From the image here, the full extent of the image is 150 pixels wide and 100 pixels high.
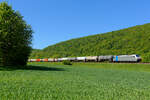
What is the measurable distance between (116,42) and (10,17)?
263 ft

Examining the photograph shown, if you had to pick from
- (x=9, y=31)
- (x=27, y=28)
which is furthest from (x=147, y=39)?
(x=9, y=31)

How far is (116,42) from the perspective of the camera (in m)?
97.6

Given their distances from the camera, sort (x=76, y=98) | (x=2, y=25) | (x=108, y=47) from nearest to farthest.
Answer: (x=76, y=98)
(x=2, y=25)
(x=108, y=47)

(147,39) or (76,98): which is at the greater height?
(147,39)

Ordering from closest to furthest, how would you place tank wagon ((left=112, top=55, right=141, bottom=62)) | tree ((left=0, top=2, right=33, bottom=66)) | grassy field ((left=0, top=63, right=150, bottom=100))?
grassy field ((left=0, top=63, right=150, bottom=100)) < tree ((left=0, top=2, right=33, bottom=66)) < tank wagon ((left=112, top=55, right=141, bottom=62))

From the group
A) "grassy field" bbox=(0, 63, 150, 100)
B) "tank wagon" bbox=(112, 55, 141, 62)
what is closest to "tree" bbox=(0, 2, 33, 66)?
"grassy field" bbox=(0, 63, 150, 100)

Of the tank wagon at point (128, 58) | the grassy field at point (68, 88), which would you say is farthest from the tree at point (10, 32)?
the tank wagon at point (128, 58)

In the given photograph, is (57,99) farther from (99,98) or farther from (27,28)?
(27,28)

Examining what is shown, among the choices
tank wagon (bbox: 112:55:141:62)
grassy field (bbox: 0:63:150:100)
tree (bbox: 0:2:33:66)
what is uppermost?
tree (bbox: 0:2:33:66)

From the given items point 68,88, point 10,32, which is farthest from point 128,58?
point 68,88

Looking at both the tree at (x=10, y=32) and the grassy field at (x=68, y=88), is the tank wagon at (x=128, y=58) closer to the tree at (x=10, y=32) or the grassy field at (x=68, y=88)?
the grassy field at (x=68, y=88)

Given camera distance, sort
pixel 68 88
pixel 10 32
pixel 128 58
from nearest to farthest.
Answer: pixel 68 88 → pixel 10 32 → pixel 128 58

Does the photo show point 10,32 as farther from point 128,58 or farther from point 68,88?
point 128,58

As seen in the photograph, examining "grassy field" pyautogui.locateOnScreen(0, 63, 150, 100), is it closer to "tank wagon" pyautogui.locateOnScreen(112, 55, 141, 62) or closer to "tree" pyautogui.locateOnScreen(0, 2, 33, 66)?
"tree" pyautogui.locateOnScreen(0, 2, 33, 66)
